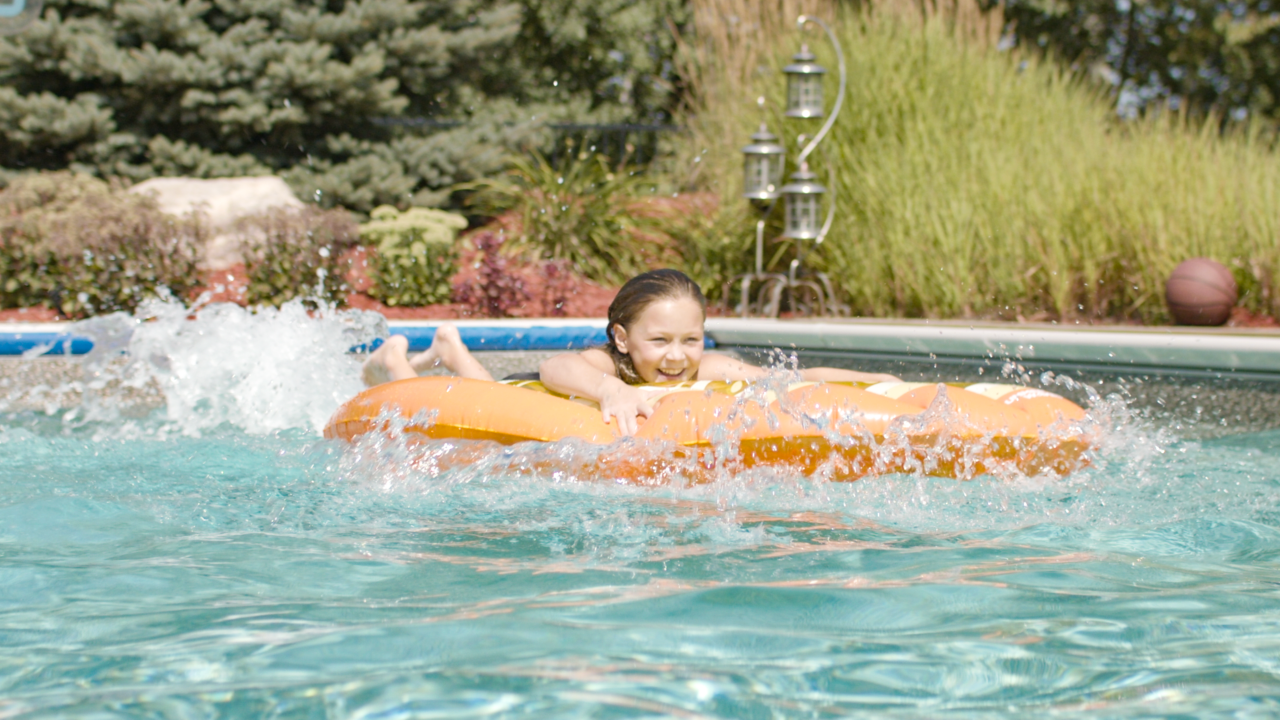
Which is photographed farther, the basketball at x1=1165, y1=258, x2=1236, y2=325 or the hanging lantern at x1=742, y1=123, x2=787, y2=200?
the hanging lantern at x1=742, y1=123, x2=787, y2=200

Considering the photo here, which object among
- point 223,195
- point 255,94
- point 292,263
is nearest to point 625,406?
point 292,263

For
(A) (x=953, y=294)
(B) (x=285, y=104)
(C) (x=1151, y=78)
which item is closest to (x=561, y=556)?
(A) (x=953, y=294)

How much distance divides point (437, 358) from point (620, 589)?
2.73m

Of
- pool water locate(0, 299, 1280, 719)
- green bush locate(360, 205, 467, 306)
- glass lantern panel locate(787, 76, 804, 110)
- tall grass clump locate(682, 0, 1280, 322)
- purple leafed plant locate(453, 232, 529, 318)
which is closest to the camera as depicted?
pool water locate(0, 299, 1280, 719)

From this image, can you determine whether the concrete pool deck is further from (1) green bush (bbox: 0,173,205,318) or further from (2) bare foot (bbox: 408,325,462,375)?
(1) green bush (bbox: 0,173,205,318)

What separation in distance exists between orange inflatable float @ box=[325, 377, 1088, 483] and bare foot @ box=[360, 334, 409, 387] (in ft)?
3.71

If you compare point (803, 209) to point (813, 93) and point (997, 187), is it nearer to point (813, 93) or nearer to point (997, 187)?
point (813, 93)

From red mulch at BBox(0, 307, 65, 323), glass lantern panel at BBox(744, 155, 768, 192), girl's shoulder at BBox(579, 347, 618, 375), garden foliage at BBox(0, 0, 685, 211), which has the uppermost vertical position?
garden foliage at BBox(0, 0, 685, 211)

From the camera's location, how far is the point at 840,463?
11.1ft

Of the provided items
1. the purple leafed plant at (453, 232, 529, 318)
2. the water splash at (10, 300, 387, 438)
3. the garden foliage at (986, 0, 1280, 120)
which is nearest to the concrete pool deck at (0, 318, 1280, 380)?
the water splash at (10, 300, 387, 438)

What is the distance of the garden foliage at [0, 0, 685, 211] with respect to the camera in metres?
10.1

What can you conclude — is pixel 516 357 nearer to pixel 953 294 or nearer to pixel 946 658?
pixel 953 294

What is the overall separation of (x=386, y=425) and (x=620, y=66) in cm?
1475

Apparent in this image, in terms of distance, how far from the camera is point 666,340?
12.8ft
